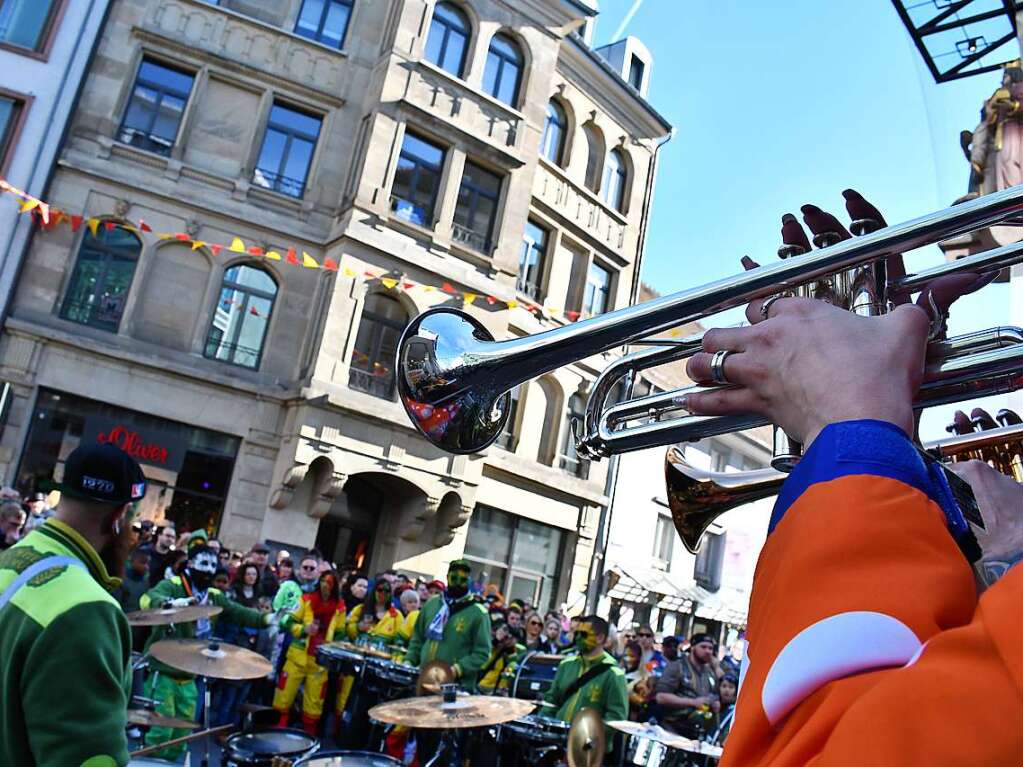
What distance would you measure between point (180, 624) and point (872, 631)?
7755 millimetres

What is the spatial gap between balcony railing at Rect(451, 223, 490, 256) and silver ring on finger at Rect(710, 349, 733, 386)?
16.8 metres

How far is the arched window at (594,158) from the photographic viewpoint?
21.4 metres

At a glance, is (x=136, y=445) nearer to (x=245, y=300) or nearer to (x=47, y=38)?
(x=245, y=300)

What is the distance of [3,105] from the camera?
14.7m

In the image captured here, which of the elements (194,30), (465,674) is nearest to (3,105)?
(194,30)

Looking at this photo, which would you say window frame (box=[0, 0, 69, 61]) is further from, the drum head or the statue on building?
the statue on building

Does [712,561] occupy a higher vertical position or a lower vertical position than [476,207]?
lower

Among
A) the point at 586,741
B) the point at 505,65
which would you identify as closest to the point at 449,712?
the point at 586,741

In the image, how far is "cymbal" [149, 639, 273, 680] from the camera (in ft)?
19.0

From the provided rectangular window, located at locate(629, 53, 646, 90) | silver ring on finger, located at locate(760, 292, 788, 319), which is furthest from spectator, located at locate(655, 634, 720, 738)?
rectangular window, located at locate(629, 53, 646, 90)

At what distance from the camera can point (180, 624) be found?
7.32 metres

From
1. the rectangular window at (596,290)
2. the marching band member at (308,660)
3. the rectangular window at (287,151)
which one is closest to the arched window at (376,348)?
the rectangular window at (287,151)

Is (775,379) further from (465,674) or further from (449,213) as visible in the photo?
(449,213)

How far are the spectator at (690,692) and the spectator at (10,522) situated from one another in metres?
6.65
